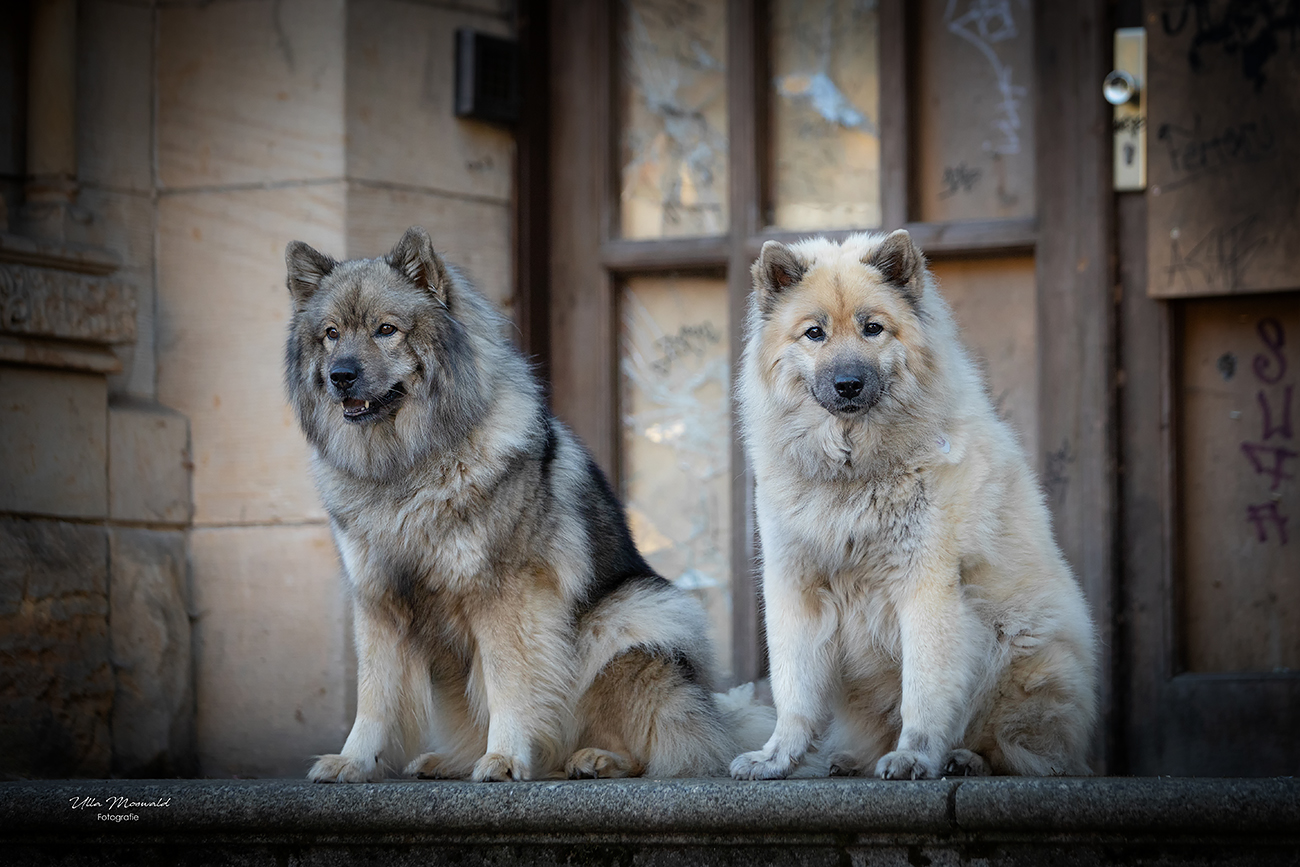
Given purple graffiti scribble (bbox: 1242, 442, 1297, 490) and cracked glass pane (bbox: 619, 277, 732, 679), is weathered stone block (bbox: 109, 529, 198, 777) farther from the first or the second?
purple graffiti scribble (bbox: 1242, 442, 1297, 490)

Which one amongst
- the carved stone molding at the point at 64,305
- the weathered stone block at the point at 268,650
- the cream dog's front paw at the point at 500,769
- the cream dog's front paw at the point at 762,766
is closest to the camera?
the cream dog's front paw at the point at 762,766

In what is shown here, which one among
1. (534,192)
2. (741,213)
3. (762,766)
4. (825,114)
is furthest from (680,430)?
(762,766)

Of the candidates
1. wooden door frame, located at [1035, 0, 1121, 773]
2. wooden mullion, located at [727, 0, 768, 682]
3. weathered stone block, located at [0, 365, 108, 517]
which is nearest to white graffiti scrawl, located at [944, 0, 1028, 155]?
wooden door frame, located at [1035, 0, 1121, 773]

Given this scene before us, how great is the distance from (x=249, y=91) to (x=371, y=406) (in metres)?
2.34

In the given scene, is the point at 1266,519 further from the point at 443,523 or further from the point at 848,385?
the point at 443,523

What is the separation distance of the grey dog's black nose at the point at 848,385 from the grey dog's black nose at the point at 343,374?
1318 millimetres

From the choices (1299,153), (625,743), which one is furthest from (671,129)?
(625,743)

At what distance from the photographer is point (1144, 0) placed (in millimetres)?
5227

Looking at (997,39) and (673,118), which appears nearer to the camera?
(997,39)

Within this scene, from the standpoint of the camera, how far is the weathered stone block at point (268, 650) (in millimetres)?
5418

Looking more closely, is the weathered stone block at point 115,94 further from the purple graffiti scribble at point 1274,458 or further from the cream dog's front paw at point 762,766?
the purple graffiti scribble at point 1274,458

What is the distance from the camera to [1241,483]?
5227 millimetres

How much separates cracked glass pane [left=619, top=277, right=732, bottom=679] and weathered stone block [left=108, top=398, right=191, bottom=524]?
70.9 inches

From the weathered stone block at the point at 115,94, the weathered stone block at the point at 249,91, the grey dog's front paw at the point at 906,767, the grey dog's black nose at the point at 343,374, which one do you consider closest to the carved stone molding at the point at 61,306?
the weathered stone block at the point at 115,94
